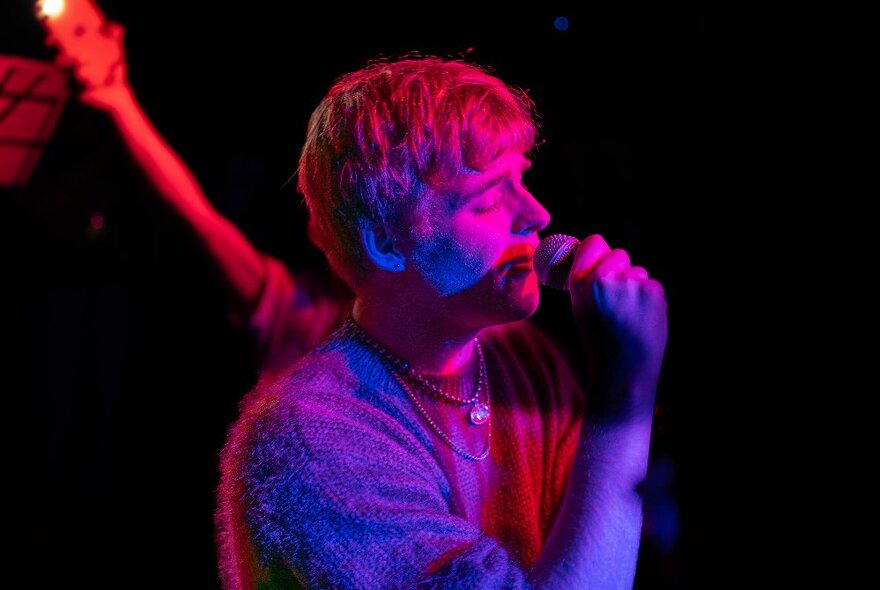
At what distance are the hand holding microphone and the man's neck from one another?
278 millimetres

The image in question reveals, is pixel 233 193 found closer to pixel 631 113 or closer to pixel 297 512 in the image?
pixel 631 113

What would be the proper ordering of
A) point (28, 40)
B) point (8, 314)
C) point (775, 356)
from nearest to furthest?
1. point (775, 356)
2. point (28, 40)
3. point (8, 314)

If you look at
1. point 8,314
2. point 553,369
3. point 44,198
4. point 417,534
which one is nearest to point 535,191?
point 553,369

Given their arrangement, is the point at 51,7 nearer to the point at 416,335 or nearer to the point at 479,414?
the point at 416,335

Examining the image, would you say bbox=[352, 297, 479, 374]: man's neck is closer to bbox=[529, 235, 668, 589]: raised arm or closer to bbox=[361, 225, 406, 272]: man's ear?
bbox=[361, 225, 406, 272]: man's ear

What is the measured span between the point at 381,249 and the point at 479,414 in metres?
0.34

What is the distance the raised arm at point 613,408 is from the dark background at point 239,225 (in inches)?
8.9

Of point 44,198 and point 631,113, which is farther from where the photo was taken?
point 44,198

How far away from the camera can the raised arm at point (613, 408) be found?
0.91 meters

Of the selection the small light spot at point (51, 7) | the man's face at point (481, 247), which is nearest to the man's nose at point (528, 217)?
the man's face at point (481, 247)

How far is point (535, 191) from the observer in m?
1.97

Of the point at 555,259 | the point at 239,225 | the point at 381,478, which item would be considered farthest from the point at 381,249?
the point at 239,225

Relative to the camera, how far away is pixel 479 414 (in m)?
1.24

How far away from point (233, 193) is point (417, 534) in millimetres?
2937
